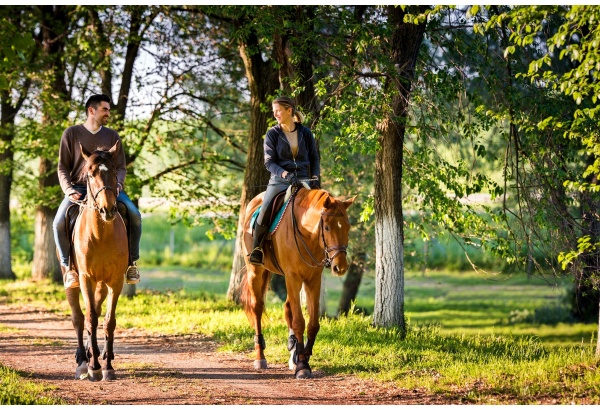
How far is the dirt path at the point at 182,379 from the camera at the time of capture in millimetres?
8289

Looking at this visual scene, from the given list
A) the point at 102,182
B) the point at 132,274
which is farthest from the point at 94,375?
the point at 102,182

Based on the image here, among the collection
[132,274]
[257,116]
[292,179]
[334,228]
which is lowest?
[132,274]

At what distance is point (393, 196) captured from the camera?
486 inches

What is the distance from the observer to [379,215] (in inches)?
Result: 491

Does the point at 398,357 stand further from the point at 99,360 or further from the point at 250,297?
the point at 99,360

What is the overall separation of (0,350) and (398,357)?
19.1 ft

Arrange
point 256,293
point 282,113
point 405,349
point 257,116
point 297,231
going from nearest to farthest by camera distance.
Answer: point 297,231
point 282,113
point 256,293
point 405,349
point 257,116

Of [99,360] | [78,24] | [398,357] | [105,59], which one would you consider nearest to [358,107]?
Result: [398,357]

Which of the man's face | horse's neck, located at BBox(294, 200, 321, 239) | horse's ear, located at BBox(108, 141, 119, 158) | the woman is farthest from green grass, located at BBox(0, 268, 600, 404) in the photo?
the man's face

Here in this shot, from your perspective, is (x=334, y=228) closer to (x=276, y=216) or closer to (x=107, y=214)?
(x=276, y=216)

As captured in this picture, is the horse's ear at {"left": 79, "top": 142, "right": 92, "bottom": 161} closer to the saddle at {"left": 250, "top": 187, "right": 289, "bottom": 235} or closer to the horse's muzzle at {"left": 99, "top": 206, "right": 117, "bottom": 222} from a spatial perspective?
the horse's muzzle at {"left": 99, "top": 206, "right": 117, "bottom": 222}

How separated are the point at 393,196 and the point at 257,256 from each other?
2.99 metres

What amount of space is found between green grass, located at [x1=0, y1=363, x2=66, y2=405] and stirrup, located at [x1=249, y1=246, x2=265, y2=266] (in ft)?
9.39

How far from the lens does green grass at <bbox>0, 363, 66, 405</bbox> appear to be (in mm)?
7734
